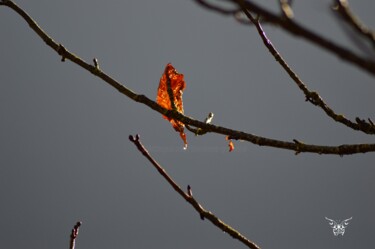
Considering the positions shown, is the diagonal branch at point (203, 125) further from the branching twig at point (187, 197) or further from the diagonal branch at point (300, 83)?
the diagonal branch at point (300, 83)

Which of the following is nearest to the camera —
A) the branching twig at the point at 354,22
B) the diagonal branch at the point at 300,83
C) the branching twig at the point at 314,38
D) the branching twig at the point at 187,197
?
the branching twig at the point at 314,38

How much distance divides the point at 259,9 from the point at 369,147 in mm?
953

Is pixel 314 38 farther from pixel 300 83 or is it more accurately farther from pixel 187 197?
pixel 300 83

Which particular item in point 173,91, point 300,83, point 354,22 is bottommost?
point 354,22

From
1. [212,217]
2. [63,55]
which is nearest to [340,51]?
[212,217]

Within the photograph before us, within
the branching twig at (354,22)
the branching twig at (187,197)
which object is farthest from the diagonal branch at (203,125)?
the branching twig at (354,22)

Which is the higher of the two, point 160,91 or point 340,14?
point 160,91

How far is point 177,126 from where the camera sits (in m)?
1.82

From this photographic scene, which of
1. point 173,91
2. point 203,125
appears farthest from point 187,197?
point 173,91

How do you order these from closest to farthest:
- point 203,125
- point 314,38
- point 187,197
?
point 314,38
point 187,197
point 203,125

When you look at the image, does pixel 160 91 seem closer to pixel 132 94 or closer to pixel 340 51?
pixel 132 94

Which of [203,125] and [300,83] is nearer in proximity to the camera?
[203,125]

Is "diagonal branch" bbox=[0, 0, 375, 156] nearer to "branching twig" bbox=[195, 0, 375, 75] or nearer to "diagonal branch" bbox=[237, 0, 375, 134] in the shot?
"diagonal branch" bbox=[237, 0, 375, 134]

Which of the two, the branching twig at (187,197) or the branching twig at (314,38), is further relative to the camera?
the branching twig at (187,197)
